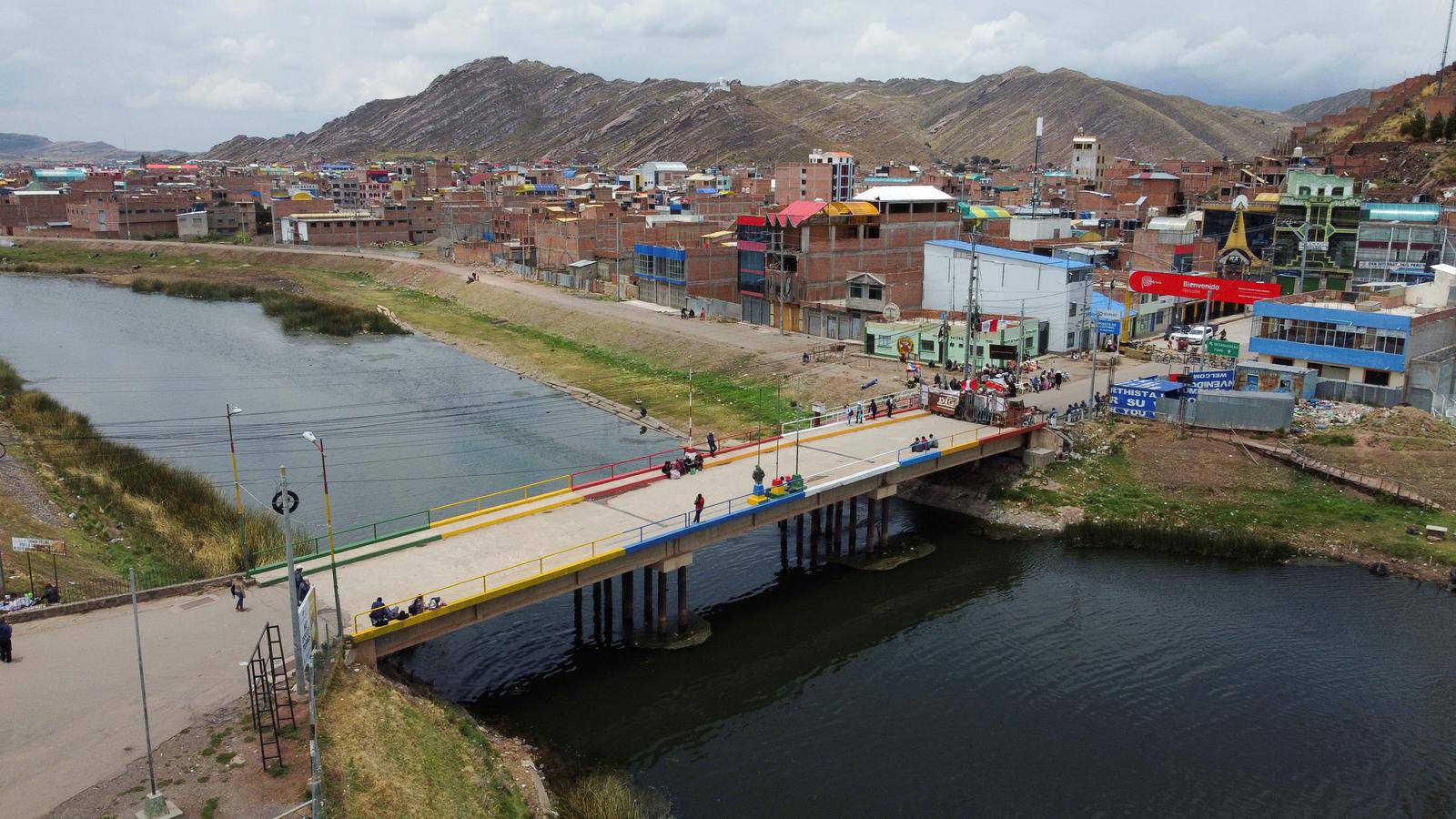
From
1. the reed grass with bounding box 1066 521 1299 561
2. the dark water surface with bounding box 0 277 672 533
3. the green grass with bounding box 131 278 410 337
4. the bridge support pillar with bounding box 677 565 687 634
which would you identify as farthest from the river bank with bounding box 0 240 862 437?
the bridge support pillar with bounding box 677 565 687 634

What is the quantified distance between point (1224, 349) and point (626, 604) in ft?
158

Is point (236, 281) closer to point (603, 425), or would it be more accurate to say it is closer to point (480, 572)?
point (603, 425)

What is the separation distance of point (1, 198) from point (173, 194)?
3873 centimetres

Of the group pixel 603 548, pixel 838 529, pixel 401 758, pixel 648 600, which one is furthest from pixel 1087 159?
pixel 401 758

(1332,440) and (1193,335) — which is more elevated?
(1193,335)

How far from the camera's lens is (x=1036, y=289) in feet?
237

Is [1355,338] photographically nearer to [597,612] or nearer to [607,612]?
[607,612]

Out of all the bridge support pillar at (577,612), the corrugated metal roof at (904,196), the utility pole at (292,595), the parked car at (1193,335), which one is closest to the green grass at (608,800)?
the utility pole at (292,595)

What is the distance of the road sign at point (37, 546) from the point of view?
106 ft

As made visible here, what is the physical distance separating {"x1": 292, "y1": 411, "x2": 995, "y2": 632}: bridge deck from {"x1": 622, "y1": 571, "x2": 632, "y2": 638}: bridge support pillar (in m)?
2.06

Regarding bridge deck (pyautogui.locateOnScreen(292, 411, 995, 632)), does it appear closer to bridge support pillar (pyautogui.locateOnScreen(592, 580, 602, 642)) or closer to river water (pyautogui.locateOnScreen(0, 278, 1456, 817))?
bridge support pillar (pyautogui.locateOnScreen(592, 580, 602, 642))

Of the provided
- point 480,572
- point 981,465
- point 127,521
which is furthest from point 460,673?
point 981,465

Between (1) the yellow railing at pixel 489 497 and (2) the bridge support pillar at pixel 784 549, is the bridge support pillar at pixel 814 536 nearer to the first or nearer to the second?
(2) the bridge support pillar at pixel 784 549

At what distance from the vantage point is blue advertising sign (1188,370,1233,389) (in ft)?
184
